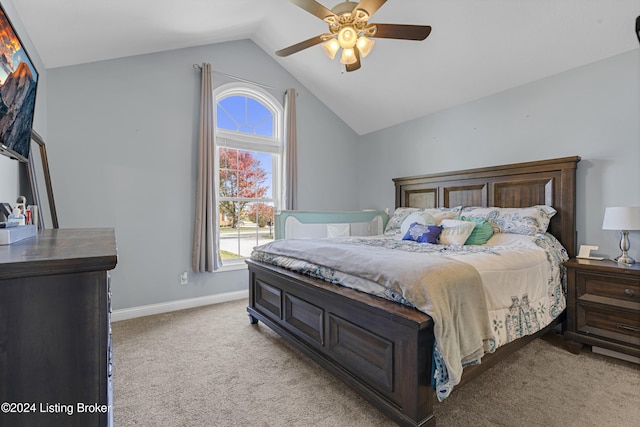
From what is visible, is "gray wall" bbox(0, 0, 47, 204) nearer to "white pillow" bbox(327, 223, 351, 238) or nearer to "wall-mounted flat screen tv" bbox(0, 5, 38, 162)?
"wall-mounted flat screen tv" bbox(0, 5, 38, 162)

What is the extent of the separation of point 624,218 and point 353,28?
2.46 meters

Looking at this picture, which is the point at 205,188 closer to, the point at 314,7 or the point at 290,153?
the point at 290,153

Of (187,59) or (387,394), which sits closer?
(387,394)

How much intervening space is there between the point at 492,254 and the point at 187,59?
12.3 ft

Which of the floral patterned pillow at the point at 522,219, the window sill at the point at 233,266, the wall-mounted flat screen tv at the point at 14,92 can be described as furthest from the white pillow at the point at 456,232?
the wall-mounted flat screen tv at the point at 14,92

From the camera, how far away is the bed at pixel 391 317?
4.78 ft

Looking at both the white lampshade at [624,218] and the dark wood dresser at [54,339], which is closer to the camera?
the dark wood dresser at [54,339]

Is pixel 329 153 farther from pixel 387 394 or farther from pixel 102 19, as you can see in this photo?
pixel 387 394

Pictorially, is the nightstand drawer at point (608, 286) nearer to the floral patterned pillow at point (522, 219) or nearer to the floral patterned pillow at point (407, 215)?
the floral patterned pillow at point (522, 219)

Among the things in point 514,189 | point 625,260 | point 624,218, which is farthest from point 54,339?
point 514,189

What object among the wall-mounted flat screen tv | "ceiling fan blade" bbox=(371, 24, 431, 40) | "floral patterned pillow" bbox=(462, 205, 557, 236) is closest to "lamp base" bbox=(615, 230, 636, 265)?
"floral patterned pillow" bbox=(462, 205, 557, 236)

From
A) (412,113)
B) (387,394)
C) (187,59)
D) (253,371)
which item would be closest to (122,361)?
(253,371)

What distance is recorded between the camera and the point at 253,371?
215cm

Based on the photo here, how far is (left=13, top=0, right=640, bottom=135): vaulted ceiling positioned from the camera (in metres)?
2.36
